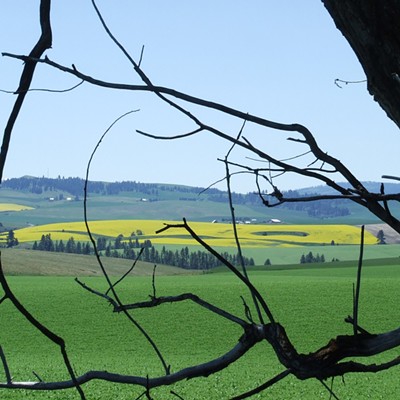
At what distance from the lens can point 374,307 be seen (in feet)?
119

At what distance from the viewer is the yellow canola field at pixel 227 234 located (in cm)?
11075

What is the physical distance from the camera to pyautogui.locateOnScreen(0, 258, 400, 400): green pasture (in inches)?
842

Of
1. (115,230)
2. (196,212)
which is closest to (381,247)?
(115,230)

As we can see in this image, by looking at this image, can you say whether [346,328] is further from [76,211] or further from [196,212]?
[76,211]

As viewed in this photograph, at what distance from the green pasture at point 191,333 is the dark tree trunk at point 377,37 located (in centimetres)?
1894

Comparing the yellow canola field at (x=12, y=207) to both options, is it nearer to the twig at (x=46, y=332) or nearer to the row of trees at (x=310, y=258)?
the row of trees at (x=310, y=258)

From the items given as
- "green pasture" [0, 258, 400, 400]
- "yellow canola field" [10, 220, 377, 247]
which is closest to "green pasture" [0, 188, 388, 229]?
"yellow canola field" [10, 220, 377, 247]

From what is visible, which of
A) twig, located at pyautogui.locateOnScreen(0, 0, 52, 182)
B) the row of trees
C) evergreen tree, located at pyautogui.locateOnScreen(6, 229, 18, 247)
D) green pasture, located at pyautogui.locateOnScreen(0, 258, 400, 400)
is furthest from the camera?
evergreen tree, located at pyautogui.locateOnScreen(6, 229, 18, 247)

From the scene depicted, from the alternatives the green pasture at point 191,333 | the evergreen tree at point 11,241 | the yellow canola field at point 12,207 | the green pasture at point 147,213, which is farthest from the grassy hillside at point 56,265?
the yellow canola field at point 12,207

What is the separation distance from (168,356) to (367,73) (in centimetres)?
2948

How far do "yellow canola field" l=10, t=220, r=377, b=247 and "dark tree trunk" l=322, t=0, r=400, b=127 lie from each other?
332ft

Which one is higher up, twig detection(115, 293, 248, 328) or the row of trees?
twig detection(115, 293, 248, 328)

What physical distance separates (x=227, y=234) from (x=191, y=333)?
81062 mm

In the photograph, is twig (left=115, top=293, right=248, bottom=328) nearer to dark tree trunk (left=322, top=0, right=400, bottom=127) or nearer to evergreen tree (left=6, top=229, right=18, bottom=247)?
dark tree trunk (left=322, top=0, right=400, bottom=127)
